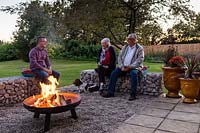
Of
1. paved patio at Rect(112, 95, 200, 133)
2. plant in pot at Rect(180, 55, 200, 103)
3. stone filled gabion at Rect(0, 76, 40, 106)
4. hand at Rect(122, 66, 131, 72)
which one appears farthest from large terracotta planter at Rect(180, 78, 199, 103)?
stone filled gabion at Rect(0, 76, 40, 106)

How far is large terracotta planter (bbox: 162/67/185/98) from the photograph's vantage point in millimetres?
4520

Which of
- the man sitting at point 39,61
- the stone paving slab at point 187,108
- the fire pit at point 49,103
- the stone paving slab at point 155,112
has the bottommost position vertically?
the stone paving slab at point 187,108

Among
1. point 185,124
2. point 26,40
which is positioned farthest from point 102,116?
point 26,40

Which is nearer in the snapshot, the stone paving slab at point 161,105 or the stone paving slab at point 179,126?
the stone paving slab at point 179,126

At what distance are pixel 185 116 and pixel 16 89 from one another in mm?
2859

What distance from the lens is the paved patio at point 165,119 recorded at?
2.90m

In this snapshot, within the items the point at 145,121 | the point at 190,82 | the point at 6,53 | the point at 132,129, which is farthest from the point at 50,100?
A: the point at 6,53

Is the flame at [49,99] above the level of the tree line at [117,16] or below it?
below

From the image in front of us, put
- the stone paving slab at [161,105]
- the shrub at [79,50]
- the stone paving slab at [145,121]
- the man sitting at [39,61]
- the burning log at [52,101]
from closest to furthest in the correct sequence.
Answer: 1. the burning log at [52,101]
2. the stone paving slab at [145,121]
3. the stone paving slab at [161,105]
4. the man sitting at [39,61]
5. the shrub at [79,50]

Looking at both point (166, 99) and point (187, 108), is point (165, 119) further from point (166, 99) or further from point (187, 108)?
point (166, 99)

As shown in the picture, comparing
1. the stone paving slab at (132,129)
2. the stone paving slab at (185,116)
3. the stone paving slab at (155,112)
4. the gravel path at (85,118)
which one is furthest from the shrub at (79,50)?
the stone paving slab at (132,129)

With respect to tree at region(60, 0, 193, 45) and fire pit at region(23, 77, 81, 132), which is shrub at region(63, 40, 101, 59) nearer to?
tree at region(60, 0, 193, 45)

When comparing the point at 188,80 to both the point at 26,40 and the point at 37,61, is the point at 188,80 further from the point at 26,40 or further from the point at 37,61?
the point at 26,40

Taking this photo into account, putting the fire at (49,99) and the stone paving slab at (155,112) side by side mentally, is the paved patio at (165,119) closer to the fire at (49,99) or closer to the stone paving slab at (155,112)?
the stone paving slab at (155,112)
